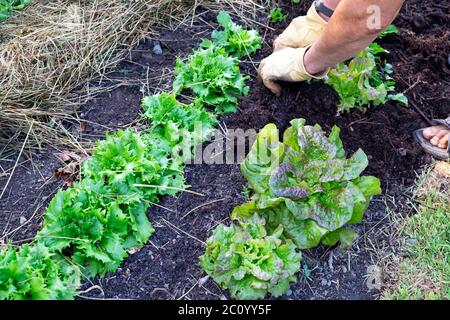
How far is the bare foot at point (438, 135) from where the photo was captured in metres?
3.04

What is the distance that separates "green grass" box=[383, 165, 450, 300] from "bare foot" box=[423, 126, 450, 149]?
207 mm

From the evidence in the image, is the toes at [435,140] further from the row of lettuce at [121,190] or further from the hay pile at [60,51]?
the hay pile at [60,51]

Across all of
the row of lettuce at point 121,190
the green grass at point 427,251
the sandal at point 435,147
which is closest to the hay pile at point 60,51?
the row of lettuce at point 121,190

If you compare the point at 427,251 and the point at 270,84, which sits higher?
the point at 270,84

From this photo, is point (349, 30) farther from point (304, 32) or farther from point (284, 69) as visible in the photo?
point (304, 32)

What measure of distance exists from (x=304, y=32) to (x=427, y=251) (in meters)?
1.42

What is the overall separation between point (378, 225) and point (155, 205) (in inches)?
45.3

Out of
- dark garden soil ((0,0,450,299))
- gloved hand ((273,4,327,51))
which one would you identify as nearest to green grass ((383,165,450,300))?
dark garden soil ((0,0,450,299))

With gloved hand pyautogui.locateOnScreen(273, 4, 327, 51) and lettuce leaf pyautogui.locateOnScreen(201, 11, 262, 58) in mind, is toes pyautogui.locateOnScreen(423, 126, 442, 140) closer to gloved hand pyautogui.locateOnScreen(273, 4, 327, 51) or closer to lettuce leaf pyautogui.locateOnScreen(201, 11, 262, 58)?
gloved hand pyautogui.locateOnScreen(273, 4, 327, 51)

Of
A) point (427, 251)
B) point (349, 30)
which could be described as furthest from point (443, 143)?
point (349, 30)

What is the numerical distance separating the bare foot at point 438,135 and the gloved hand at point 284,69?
71 centimetres

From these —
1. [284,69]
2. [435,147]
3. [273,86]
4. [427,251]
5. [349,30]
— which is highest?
[349,30]

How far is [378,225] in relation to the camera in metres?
2.79

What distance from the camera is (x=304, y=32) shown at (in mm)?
3221
